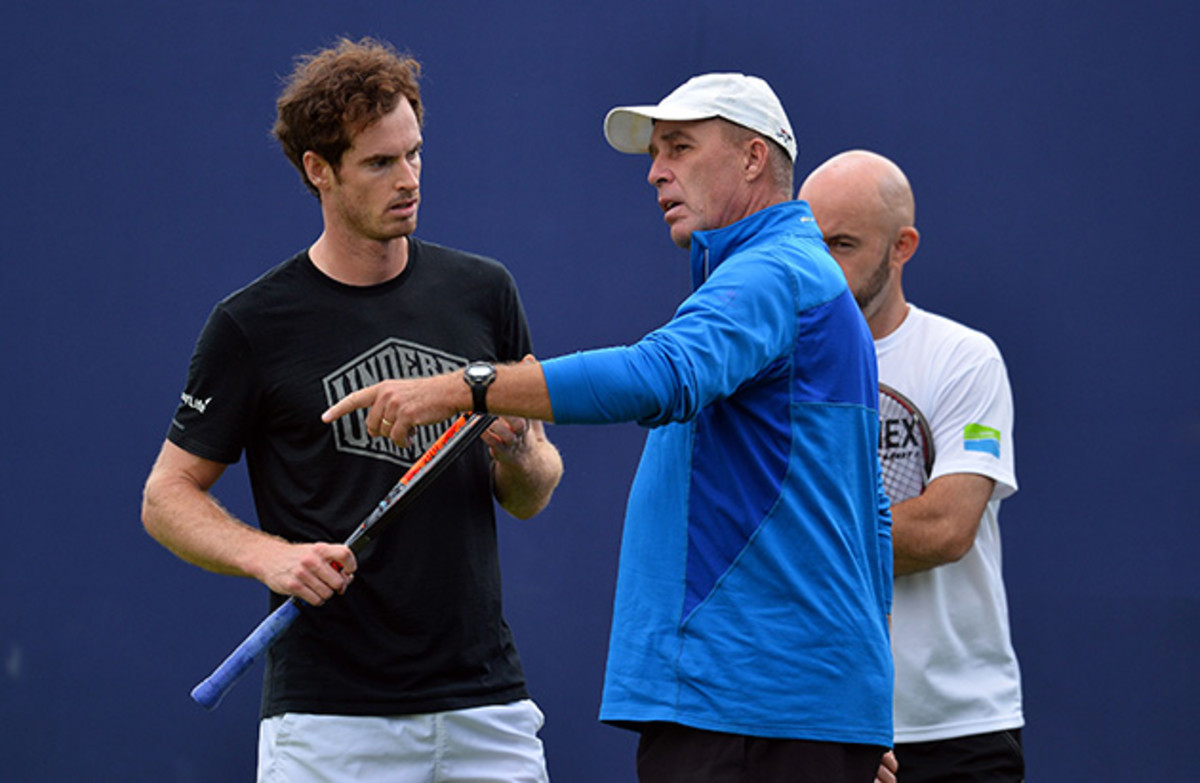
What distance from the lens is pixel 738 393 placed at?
2398 mm

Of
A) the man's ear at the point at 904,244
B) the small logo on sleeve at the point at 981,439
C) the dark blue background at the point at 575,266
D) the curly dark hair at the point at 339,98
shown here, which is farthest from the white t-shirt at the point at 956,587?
the curly dark hair at the point at 339,98

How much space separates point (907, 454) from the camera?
10.6 feet

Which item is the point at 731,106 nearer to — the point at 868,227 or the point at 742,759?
the point at 868,227

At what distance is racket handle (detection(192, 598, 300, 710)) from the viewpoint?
2621 mm

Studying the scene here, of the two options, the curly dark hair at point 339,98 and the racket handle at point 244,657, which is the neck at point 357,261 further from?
the racket handle at point 244,657

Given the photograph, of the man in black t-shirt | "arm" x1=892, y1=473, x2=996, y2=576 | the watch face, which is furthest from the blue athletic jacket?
"arm" x1=892, y1=473, x2=996, y2=576

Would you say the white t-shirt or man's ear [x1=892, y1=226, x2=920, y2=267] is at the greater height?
man's ear [x1=892, y1=226, x2=920, y2=267]

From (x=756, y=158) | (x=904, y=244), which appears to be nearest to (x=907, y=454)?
(x=904, y=244)

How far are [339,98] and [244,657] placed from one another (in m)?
1.11

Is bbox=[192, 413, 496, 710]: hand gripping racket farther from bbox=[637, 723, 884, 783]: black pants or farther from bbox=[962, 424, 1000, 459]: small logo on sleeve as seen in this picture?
bbox=[962, 424, 1000, 459]: small logo on sleeve

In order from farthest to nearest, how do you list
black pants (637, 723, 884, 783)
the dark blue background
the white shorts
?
the dark blue background → the white shorts → black pants (637, 723, 884, 783)

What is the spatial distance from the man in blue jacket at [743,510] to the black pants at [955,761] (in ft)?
2.63

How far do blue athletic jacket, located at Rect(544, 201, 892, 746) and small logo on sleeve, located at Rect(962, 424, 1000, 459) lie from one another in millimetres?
780

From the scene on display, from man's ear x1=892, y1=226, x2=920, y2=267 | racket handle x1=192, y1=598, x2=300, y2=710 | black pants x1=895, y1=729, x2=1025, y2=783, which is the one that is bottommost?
black pants x1=895, y1=729, x2=1025, y2=783
